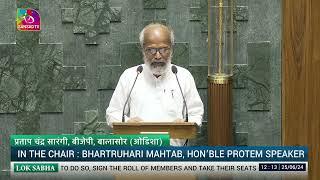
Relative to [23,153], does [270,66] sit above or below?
above

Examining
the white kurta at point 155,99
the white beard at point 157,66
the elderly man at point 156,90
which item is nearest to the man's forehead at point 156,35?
the elderly man at point 156,90

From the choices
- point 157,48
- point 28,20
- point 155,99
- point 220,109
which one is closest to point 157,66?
point 157,48

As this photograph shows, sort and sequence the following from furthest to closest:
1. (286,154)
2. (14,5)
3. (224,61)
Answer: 1. (14,5)
2. (224,61)
3. (286,154)

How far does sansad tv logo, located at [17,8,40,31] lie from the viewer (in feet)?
17.0

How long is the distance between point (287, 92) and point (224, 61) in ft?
1.91

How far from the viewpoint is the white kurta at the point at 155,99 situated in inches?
181

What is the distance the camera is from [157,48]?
4508mm

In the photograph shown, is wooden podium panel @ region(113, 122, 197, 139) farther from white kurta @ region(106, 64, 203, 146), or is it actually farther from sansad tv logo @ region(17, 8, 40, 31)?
sansad tv logo @ region(17, 8, 40, 31)

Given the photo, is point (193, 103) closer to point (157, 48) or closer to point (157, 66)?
point (157, 66)

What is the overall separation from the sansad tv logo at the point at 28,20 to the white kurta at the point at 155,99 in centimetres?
99

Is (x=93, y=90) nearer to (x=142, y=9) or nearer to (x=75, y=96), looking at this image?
(x=75, y=96)

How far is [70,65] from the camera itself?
5246mm

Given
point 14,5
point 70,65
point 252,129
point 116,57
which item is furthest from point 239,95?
point 14,5

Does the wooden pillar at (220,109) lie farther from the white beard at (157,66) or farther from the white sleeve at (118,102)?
the white sleeve at (118,102)
